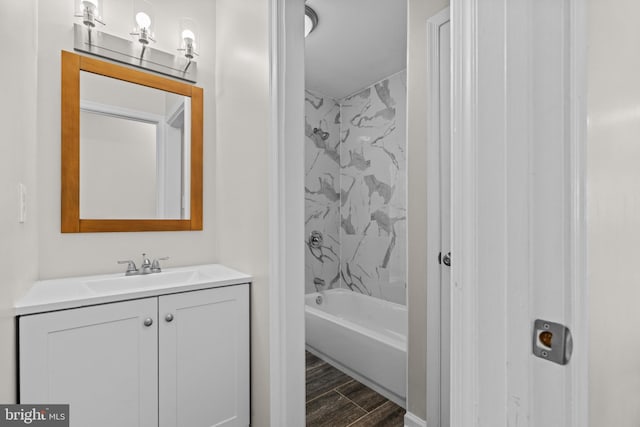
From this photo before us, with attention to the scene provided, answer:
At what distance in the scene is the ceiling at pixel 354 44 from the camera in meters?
2.01

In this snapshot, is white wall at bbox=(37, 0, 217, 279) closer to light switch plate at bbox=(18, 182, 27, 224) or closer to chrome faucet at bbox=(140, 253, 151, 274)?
chrome faucet at bbox=(140, 253, 151, 274)

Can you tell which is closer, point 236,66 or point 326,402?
point 236,66

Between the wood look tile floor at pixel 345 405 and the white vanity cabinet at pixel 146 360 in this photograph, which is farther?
the wood look tile floor at pixel 345 405

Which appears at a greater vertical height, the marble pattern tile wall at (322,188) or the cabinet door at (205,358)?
the marble pattern tile wall at (322,188)

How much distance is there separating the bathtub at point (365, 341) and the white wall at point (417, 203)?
1.01 feet

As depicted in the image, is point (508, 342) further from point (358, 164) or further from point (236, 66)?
point (358, 164)

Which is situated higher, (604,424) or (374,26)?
(374,26)

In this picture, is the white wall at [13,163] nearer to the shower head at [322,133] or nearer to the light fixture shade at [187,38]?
the light fixture shade at [187,38]

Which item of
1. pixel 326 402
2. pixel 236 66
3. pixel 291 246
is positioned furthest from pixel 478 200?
pixel 326 402

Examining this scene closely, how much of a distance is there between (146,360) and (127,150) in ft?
3.59

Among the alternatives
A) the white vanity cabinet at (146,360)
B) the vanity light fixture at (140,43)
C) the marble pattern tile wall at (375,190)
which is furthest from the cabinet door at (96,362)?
the marble pattern tile wall at (375,190)

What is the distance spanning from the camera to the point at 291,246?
4.67ft

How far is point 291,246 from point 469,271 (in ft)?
3.03

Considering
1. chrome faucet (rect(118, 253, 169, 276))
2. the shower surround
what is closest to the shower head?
the shower surround
